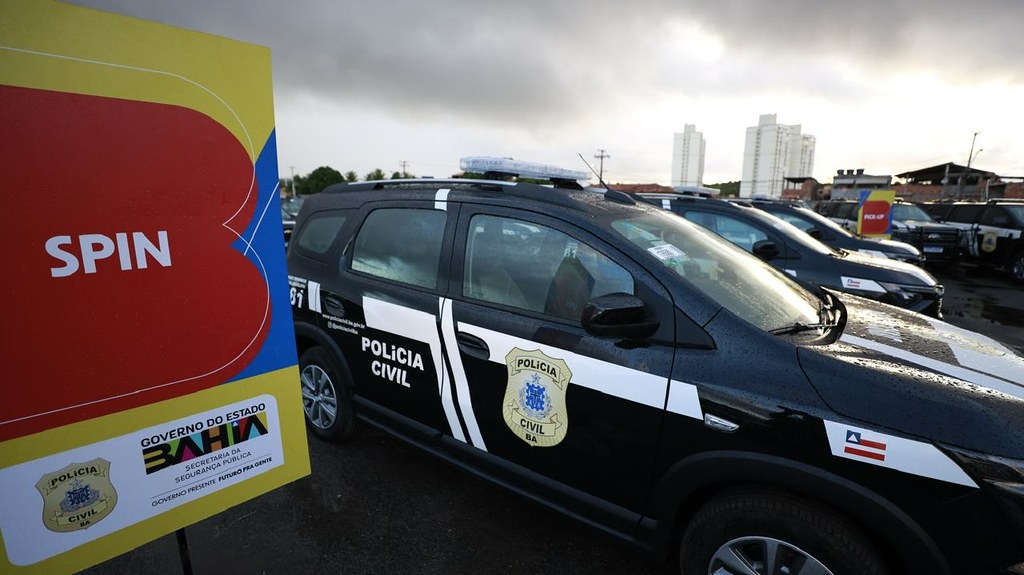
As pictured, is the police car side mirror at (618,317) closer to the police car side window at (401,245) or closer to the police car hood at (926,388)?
the police car hood at (926,388)

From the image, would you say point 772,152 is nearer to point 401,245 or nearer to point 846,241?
point 846,241

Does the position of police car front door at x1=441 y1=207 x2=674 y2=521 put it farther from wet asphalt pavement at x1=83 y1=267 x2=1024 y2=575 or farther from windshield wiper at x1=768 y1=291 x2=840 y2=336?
windshield wiper at x1=768 y1=291 x2=840 y2=336

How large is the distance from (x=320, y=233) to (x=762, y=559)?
118 inches

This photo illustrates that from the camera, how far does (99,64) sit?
3.85ft

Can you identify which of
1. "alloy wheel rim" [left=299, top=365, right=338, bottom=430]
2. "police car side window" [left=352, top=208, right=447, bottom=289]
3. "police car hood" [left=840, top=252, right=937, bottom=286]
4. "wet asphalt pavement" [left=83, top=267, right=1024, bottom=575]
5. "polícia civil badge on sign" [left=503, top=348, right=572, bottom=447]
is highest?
"police car side window" [left=352, top=208, right=447, bottom=289]

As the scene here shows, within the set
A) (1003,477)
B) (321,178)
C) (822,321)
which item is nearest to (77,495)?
(1003,477)

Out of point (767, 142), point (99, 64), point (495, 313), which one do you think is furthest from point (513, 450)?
point (767, 142)

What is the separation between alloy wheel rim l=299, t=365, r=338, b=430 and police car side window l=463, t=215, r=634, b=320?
4.58ft

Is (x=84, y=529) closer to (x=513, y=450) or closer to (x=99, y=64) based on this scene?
(x=99, y=64)

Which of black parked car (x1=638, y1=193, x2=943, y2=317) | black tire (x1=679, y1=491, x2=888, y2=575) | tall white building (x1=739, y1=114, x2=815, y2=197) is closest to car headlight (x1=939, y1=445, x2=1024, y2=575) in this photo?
black tire (x1=679, y1=491, x2=888, y2=575)

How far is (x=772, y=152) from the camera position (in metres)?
62.1

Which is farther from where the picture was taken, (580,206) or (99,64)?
(580,206)

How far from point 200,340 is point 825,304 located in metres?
2.78

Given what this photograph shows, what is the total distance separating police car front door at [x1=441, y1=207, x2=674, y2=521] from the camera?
1.84 meters
